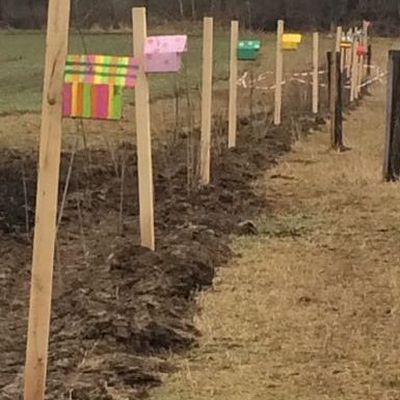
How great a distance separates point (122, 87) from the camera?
21.4 feet

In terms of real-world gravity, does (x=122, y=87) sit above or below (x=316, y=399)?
above

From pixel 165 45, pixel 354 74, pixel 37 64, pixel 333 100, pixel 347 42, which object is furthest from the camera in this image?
pixel 37 64

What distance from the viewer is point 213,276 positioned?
26.6 feet

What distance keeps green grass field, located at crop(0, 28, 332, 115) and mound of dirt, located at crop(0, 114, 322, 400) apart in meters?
4.77

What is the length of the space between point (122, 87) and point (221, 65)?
28603 mm

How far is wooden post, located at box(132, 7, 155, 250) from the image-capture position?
822 cm

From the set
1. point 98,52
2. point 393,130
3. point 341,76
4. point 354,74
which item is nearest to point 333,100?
point 341,76

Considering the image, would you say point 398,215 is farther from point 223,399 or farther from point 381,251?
point 223,399

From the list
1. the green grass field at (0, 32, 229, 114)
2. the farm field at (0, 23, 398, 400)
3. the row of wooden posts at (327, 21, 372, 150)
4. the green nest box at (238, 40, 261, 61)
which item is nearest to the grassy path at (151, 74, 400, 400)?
the farm field at (0, 23, 398, 400)

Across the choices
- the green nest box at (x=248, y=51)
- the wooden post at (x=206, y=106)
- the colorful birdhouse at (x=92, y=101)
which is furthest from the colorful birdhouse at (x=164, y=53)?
the green nest box at (x=248, y=51)

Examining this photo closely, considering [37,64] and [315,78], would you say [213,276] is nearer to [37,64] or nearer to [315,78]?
[315,78]

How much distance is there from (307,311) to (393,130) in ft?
20.3

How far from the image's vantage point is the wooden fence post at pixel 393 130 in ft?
42.6

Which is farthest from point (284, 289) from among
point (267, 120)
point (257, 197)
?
point (267, 120)
